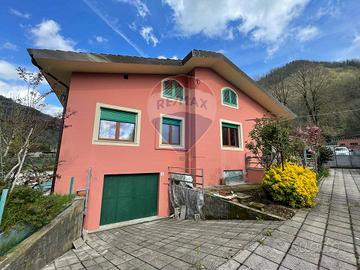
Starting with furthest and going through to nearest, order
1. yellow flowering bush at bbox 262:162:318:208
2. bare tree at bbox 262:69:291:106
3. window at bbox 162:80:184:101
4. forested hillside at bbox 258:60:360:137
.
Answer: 1. bare tree at bbox 262:69:291:106
2. forested hillside at bbox 258:60:360:137
3. window at bbox 162:80:184:101
4. yellow flowering bush at bbox 262:162:318:208

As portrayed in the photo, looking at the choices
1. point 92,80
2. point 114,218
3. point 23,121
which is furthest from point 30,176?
point 92,80

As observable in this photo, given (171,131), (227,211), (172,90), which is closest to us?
(227,211)

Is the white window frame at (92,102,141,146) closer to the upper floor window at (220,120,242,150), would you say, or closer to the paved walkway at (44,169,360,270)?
the paved walkway at (44,169,360,270)

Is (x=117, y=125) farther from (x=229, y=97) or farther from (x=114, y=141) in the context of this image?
(x=229, y=97)

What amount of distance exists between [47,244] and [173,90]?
834cm

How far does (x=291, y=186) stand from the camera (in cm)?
569

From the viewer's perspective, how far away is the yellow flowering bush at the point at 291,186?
5641 millimetres

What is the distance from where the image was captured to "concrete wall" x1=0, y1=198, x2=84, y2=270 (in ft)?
9.89

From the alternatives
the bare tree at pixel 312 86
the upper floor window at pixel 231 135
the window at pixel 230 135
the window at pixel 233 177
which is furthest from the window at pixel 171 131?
the bare tree at pixel 312 86

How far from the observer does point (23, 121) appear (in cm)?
534

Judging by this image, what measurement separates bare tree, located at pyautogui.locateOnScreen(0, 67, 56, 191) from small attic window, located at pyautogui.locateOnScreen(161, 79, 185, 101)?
547 cm

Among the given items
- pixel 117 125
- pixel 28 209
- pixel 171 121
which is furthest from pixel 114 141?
pixel 28 209

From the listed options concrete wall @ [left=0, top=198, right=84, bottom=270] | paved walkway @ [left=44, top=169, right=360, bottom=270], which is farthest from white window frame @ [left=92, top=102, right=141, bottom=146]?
paved walkway @ [left=44, top=169, right=360, bottom=270]

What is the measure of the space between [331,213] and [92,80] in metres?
9.91
